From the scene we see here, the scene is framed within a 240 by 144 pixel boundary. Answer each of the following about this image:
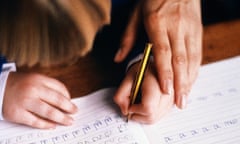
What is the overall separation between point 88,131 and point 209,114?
0.19 m

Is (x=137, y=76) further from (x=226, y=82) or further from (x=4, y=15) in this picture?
(x=4, y=15)

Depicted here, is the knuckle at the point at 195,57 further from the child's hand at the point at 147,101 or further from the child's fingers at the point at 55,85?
the child's fingers at the point at 55,85

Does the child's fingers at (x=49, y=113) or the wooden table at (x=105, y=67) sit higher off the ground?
the child's fingers at (x=49, y=113)

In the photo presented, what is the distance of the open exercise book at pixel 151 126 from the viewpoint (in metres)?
0.61

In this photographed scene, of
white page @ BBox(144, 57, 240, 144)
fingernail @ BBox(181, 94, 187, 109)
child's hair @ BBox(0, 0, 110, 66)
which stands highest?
child's hair @ BBox(0, 0, 110, 66)

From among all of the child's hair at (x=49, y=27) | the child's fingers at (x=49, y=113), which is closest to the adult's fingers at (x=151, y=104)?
the child's fingers at (x=49, y=113)

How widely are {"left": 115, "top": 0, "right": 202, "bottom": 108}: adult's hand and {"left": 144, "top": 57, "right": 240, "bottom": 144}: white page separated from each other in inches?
0.9

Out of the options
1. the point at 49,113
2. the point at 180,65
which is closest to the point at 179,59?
the point at 180,65

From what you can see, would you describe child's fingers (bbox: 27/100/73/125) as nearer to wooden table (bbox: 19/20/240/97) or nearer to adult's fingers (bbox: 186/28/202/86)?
wooden table (bbox: 19/20/240/97)

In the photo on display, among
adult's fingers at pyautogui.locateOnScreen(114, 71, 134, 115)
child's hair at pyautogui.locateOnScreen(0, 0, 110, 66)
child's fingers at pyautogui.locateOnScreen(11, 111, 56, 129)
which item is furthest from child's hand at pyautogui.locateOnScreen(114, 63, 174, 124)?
child's hair at pyautogui.locateOnScreen(0, 0, 110, 66)

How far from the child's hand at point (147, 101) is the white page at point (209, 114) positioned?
0.02 m

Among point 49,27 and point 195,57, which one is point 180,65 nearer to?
point 195,57

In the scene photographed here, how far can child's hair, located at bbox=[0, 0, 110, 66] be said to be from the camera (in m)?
0.38

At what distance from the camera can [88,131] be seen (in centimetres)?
62
